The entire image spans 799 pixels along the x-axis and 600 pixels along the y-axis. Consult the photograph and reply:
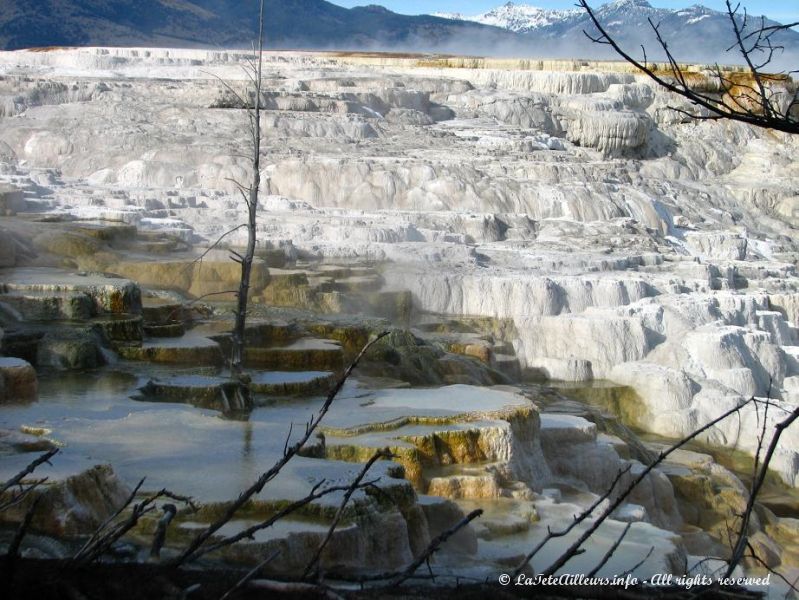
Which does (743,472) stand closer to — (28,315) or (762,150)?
(28,315)

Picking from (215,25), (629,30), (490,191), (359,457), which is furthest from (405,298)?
(629,30)

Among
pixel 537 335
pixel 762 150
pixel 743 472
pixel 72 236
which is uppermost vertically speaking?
pixel 762 150

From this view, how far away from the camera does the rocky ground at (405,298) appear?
5.68 m

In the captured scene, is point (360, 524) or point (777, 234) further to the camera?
point (777, 234)

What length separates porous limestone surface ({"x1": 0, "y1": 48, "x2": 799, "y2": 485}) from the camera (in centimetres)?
1245

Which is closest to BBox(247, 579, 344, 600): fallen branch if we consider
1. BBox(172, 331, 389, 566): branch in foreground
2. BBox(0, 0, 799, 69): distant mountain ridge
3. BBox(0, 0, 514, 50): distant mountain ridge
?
BBox(172, 331, 389, 566): branch in foreground

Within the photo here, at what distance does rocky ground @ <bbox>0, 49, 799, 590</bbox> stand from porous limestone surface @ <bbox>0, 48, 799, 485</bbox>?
0.05 metres

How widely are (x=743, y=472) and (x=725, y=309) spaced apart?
2.93m

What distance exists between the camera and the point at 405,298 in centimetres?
1223

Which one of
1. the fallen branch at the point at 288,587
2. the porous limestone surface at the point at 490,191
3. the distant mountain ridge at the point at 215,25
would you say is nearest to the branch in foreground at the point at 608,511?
the fallen branch at the point at 288,587

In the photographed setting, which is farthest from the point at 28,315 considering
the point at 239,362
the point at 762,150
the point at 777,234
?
the point at 762,150

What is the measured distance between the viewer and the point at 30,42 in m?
56.0

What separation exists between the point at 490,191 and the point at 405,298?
4.98 meters

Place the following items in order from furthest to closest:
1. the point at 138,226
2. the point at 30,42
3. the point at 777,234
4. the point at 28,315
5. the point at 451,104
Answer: the point at 30,42 < the point at 451,104 < the point at 777,234 < the point at 138,226 < the point at 28,315
